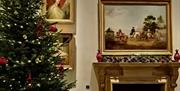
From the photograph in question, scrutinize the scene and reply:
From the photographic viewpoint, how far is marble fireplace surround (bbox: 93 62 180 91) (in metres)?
6.13

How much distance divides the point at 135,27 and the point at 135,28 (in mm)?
18

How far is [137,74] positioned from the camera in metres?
6.24

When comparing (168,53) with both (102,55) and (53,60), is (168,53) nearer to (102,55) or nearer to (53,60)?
(102,55)

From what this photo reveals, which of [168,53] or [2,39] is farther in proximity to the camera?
[168,53]

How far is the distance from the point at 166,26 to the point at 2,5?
3077 mm

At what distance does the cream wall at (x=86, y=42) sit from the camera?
6375 mm

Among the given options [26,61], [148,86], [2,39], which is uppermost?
[2,39]

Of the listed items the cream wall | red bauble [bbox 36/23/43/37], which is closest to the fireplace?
the cream wall

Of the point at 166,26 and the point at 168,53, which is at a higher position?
the point at 166,26

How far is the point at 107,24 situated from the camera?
21.0 ft

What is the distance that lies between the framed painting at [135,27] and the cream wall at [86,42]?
15 cm

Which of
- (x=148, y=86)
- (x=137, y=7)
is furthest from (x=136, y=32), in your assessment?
(x=148, y=86)

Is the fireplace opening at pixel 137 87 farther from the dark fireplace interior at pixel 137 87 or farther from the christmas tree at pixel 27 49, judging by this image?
the christmas tree at pixel 27 49

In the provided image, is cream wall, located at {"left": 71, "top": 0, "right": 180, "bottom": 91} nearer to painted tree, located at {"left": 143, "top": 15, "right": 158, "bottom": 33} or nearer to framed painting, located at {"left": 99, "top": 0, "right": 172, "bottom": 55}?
framed painting, located at {"left": 99, "top": 0, "right": 172, "bottom": 55}
